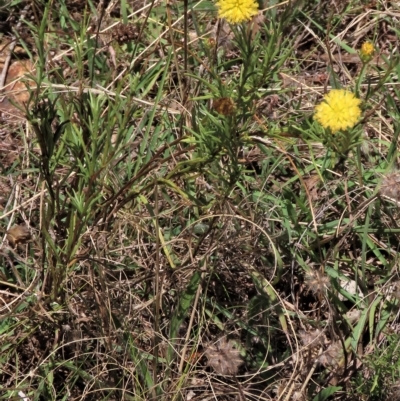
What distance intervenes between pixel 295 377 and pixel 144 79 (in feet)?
3.58

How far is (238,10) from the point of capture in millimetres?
1656

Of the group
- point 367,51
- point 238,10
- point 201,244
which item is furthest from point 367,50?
point 201,244

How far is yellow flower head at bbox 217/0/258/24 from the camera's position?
165 centimetres

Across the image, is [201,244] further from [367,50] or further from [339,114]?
[367,50]

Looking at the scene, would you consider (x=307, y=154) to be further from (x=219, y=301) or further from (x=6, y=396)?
(x=6, y=396)

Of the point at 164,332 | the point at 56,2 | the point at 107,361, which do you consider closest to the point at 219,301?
the point at 164,332

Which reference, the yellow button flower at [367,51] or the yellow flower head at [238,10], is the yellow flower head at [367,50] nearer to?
the yellow button flower at [367,51]

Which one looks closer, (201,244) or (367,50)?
(367,50)

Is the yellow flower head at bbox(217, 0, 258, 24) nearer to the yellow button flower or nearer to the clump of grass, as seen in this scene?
the clump of grass

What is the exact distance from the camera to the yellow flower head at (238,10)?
165 centimetres

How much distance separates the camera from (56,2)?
8.68ft

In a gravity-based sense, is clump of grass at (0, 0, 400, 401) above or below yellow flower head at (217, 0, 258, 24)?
below

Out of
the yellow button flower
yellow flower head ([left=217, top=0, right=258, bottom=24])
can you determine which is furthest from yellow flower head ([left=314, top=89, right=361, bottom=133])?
yellow flower head ([left=217, top=0, right=258, bottom=24])

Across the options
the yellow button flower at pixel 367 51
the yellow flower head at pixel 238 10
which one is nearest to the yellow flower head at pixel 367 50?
the yellow button flower at pixel 367 51
